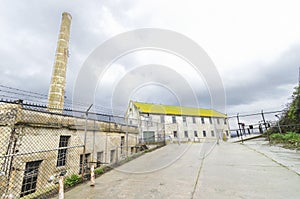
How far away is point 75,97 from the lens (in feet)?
27.9

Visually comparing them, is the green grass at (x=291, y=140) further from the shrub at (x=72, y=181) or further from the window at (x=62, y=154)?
the window at (x=62, y=154)

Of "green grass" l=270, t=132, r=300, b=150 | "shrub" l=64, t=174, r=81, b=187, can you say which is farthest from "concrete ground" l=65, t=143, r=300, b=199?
"green grass" l=270, t=132, r=300, b=150

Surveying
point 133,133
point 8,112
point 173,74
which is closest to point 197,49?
point 173,74

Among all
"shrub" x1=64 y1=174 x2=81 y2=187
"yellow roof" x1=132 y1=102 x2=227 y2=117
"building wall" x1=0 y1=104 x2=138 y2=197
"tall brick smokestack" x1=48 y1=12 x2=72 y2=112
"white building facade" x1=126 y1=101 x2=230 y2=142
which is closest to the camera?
"shrub" x1=64 y1=174 x2=81 y2=187

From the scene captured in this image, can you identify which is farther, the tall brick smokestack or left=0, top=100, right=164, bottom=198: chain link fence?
the tall brick smokestack

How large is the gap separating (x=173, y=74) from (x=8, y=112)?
34.2 feet

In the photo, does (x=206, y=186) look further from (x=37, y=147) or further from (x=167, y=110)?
(x=167, y=110)

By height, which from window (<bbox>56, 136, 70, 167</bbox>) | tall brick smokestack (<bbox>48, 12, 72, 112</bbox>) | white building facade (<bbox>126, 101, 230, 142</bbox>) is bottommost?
window (<bbox>56, 136, 70, 167</bbox>)

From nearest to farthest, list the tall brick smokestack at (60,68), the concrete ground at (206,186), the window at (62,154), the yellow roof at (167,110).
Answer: the concrete ground at (206,186) < the window at (62,154) < the tall brick smokestack at (60,68) < the yellow roof at (167,110)

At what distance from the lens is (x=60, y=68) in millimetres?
16203

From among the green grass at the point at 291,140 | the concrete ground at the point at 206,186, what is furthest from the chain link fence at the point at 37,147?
the green grass at the point at 291,140

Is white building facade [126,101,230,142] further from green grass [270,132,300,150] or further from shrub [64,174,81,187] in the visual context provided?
shrub [64,174,81,187]

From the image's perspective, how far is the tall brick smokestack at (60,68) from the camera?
49.8 ft

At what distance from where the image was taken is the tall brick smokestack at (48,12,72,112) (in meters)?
15.2
